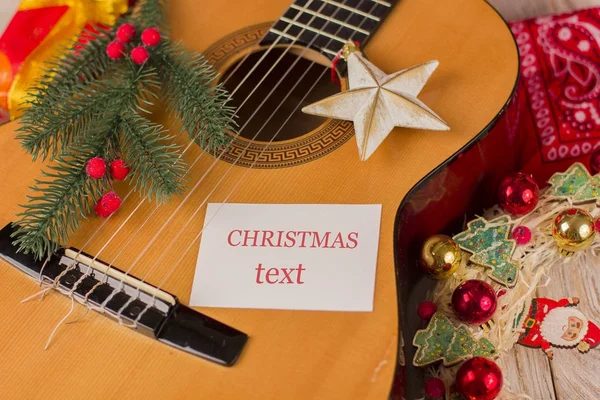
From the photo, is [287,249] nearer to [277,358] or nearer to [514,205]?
[277,358]

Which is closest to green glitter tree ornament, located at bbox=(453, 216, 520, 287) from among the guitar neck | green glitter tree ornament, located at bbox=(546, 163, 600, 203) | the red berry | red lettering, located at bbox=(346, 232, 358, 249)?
green glitter tree ornament, located at bbox=(546, 163, 600, 203)

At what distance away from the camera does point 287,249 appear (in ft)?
2.54

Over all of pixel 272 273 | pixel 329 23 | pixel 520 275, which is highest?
pixel 329 23

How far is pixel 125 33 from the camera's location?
0.96m

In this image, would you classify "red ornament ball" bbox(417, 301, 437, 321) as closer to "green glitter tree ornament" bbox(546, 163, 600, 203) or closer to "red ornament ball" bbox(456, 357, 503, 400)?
"red ornament ball" bbox(456, 357, 503, 400)

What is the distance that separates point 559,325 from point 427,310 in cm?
21

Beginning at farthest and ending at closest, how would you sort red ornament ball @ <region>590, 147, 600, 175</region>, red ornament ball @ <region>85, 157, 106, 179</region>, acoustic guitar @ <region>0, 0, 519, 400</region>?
red ornament ball @ <region>590, 147, 600, 175</region> < red ornament ball @ <region>85, 157, 106, 179</region> < acoustic guitar @ <region>0, 0, 519, 400</region>

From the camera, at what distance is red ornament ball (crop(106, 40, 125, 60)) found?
938 mm

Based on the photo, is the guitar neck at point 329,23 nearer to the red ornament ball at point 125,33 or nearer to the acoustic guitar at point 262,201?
the acoustic guitar at point 262,201

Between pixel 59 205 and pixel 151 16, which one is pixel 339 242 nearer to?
pixel 59 205

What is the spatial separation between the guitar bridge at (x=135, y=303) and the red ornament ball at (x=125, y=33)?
355 mm

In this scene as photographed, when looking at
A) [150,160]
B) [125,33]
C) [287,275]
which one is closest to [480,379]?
[287,275]

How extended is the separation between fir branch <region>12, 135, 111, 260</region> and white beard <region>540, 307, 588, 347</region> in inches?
25.8

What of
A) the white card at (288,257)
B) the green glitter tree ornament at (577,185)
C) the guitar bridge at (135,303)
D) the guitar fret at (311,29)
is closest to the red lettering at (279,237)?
the white card at (288,257)
